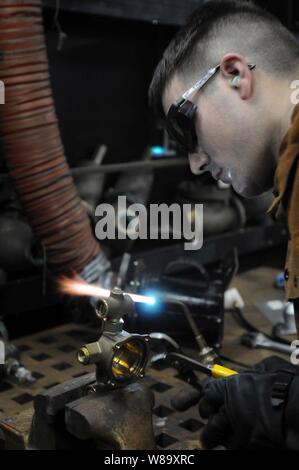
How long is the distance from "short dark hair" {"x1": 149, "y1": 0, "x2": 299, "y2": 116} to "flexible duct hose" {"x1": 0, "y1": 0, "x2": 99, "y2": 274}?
2.37 feet

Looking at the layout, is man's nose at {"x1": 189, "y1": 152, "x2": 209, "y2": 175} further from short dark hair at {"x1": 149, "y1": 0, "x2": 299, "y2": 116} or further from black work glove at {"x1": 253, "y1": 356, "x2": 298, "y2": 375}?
black work glove at {"x1": 253, "y1": 356, "x2": 298, "y2": 375}

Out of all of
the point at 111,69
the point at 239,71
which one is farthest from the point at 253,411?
the point at 111,69

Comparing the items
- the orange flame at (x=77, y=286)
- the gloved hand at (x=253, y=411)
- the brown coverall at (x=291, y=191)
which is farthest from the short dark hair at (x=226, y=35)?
the orange flame at (x=77, y=286)

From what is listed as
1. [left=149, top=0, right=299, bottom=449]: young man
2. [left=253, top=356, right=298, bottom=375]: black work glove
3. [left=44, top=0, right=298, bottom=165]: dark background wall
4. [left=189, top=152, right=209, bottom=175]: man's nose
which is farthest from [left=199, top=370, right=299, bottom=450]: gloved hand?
[left=44, top=0, right=298, bottom=165]: dark background wall

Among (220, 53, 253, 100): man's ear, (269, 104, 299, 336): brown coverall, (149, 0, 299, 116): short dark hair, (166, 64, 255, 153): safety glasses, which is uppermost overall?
(149, 0, 299, 116): short dark hair

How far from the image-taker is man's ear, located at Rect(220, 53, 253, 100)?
1128 mm

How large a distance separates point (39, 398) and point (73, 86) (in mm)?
1975

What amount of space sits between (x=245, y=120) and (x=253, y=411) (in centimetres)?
57

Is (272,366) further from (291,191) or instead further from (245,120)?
(245,120)

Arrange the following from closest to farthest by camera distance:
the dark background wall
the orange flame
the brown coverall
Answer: the brown coverall
the orange flame
the dark background wall

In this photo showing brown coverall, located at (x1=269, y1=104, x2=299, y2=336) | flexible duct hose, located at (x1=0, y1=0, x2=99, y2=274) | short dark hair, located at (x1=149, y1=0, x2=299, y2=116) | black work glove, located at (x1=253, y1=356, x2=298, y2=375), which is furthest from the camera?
flexible duct hose, located at (x1=0, y1=0, x2=99, y2=274)

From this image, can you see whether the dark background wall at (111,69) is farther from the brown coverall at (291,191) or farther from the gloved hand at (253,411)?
the gloved hand at (253,411)

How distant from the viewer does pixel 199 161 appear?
1.32m
